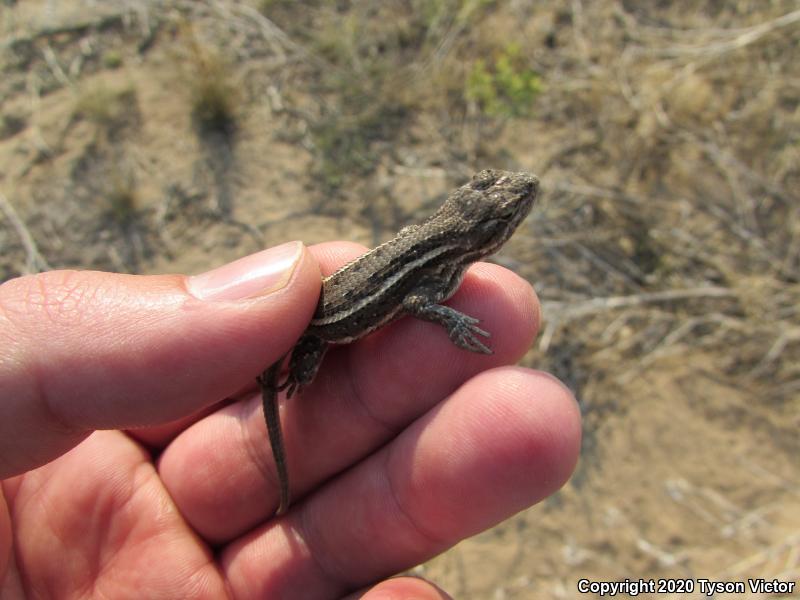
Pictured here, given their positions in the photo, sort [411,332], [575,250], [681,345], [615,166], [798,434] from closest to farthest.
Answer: [411,332] < [798,434] < [681,345] < [575,250] < [615,166]

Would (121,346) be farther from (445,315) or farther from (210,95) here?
(210,95)

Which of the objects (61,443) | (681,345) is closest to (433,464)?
(61,443)

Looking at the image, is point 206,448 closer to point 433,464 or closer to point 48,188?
point 433,464

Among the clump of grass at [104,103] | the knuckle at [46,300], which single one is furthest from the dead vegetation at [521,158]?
the knuckle at [46,300]

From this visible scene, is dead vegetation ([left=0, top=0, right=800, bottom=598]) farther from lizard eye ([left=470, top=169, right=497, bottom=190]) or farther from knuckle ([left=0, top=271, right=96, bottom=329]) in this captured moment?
knuckle ([left=0, top=271, right=96, bottom=329])

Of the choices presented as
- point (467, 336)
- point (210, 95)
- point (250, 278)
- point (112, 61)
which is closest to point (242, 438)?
point (250, 278)

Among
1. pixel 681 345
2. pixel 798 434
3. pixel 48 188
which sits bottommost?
pixel 798 434

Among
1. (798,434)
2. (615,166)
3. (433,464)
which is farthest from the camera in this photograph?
(615,166)
